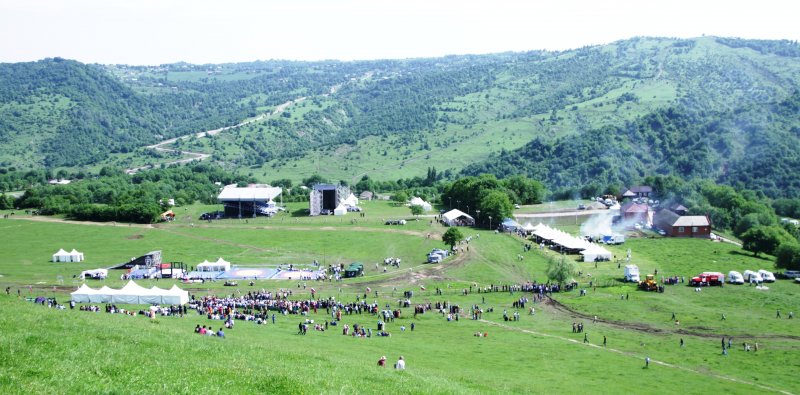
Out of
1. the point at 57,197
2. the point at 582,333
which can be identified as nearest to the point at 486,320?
the point at 582,333

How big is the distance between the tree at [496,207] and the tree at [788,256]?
38.0 metres

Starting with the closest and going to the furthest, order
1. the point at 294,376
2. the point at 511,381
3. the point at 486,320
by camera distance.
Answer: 1. the point at 294,376
2. the point at 511,381
3. the point at 486,320

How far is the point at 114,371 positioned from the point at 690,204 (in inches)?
4696

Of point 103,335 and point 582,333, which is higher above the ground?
point 103,335

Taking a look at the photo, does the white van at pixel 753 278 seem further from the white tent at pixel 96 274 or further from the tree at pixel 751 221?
the white tent at pixel 96 274

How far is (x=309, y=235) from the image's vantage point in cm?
10325

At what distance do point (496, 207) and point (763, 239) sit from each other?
36.0 meters

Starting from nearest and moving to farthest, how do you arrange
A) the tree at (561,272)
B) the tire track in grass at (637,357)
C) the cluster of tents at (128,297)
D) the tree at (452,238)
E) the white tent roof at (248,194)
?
the tire track in grass at (637,357) → the cluster of tents at (128,297) → the tree at (561,272) → the tree at (452,238) → the white tent roof at (248,194)

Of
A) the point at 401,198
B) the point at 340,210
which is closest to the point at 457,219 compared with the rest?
the point at 340,210

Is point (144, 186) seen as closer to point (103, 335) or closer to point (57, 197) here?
point (57, 197)

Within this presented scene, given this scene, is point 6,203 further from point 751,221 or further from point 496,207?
point 751,221

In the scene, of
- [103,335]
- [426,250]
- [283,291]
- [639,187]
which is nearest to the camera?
[103,335]

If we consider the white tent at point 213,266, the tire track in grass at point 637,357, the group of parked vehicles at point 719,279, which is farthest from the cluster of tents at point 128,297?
the group of parked vehicles at point 719,279

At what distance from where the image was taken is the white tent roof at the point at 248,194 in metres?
121
